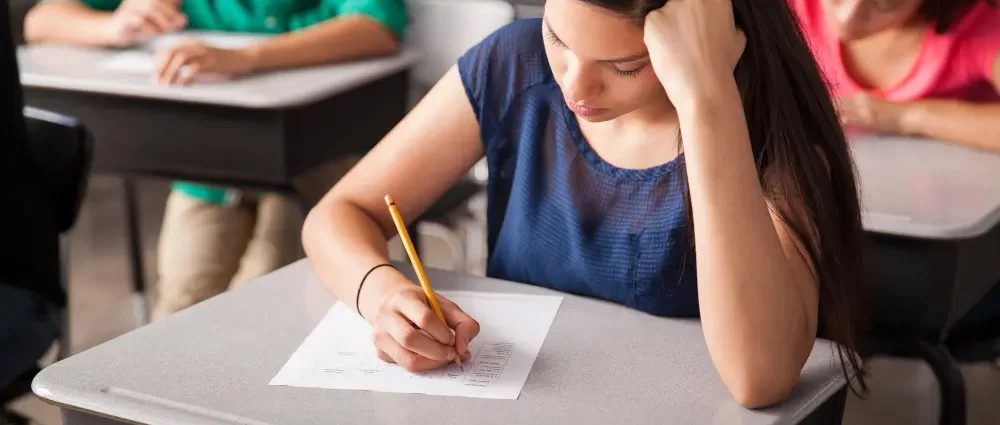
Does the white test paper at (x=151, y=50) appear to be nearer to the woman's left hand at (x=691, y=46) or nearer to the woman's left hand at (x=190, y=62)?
the woman's left hand at (x=190, y=62)

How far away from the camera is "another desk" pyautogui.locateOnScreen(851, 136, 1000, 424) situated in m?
1.42

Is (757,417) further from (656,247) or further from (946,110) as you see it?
(946,110)

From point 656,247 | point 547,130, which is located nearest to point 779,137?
point 656,247

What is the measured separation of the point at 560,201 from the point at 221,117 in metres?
0.91

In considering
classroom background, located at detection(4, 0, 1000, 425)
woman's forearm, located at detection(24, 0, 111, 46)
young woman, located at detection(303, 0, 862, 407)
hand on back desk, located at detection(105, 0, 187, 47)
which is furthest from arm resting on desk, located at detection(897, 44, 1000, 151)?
woman's forearm, located at detection(24, 0, 111, 46)

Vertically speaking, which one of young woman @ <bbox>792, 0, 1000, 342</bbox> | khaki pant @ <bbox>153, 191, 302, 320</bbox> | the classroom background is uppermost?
young woman @ <bbox>792, 0, 1000, 342</bbox>

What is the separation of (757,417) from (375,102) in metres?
1.42

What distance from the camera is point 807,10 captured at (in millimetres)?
2018

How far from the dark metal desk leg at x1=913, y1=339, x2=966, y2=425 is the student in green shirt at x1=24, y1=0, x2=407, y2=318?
120 centimetres

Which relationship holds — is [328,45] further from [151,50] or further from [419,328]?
[419,328]

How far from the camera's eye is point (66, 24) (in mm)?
Answer: 2385

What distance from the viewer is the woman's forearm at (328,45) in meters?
2.16

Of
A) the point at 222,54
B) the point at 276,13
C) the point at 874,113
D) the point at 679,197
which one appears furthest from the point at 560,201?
the point at 276,13

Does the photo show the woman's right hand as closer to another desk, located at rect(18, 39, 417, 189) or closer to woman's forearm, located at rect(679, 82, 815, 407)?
woman's forearm, located at rect(679, 82, 815, 407)
